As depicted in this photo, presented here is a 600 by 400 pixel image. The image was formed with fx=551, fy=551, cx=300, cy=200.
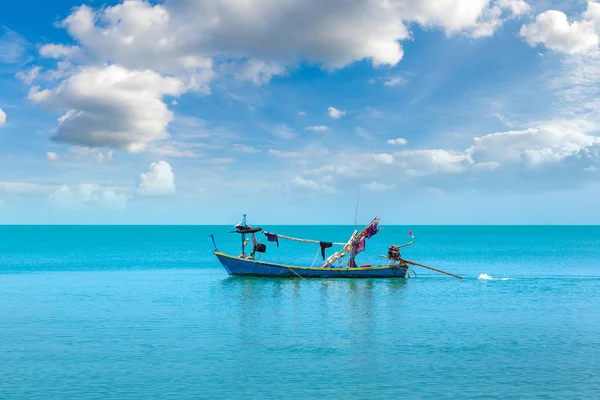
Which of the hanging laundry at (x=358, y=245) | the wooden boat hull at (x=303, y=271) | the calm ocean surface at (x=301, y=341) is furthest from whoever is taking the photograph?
the hanging laundry at (x=358, y=245)

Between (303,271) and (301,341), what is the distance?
97.0ft

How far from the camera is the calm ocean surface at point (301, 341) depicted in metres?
→ 24.6

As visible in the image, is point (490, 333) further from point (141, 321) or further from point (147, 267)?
point (147, 267)

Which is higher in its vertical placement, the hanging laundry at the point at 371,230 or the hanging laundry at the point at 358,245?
the hanging laundry at the point at 371,230

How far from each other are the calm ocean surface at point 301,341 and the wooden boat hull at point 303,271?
2373 mm

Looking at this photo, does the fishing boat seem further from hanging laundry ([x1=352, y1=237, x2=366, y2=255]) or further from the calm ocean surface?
the calm ocean surface

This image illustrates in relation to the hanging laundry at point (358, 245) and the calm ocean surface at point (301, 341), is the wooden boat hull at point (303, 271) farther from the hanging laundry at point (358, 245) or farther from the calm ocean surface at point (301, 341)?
the hanging laundry at point (358, 245)

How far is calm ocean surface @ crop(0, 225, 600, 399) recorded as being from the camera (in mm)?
24625

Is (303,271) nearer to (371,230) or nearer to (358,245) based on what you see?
(358,245)

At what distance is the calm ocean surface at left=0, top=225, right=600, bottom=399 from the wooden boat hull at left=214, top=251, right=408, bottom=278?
2.37 m

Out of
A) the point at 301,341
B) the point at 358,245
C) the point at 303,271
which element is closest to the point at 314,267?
the point at 303,271

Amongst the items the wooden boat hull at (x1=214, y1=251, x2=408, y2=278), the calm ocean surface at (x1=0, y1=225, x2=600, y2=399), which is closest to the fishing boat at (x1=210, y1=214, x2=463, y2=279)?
the wooden boat hull at (x1=214, y1=251, x2=408, y2=278)

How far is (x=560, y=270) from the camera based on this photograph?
80.6 m

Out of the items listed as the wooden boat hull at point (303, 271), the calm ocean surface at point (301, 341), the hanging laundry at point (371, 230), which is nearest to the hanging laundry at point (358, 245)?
the hanging laundry at point (371, 230)
